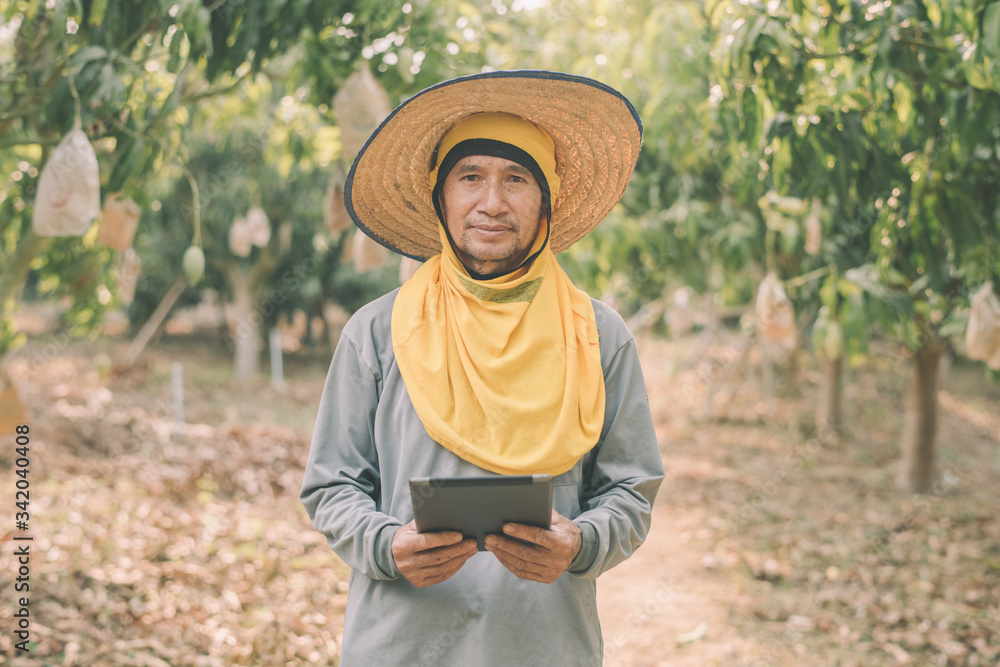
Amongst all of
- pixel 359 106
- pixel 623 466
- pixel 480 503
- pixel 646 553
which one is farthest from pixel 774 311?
pixel 480 503

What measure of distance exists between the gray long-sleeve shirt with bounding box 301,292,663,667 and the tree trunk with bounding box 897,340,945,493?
4236 millimetres

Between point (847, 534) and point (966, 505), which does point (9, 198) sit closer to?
point (847, 534)

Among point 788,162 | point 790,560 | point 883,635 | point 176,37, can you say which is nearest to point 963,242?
point 788,162

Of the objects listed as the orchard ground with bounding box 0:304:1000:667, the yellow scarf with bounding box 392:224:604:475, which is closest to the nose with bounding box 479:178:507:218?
the yellow scarf with bounding box 392:224:604:475

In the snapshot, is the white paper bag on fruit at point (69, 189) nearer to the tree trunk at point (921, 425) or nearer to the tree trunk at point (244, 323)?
the tree trunk at point (921, 425)

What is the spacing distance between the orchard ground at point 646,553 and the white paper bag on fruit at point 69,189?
1.53 m

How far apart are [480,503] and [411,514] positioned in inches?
10.7

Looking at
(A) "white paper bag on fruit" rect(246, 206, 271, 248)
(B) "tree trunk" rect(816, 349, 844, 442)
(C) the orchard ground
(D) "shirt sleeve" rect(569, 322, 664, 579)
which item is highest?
(A) "white paper bag on fruit" rect(246, 206, 271, 248)

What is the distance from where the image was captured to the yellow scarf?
126 cm

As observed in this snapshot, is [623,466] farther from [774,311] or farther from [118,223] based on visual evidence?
[774,311]

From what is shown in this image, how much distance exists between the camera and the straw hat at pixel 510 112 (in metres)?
1.39

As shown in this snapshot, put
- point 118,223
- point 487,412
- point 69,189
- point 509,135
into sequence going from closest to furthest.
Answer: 1. point 487,412
2. point 509,135
3. point 69,189
4. point 118,223

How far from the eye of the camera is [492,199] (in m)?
1.35

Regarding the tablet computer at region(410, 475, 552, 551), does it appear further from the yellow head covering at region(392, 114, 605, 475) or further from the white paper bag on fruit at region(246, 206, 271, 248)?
the white paper bag on fruit at region(246, 206, 271, 248)
